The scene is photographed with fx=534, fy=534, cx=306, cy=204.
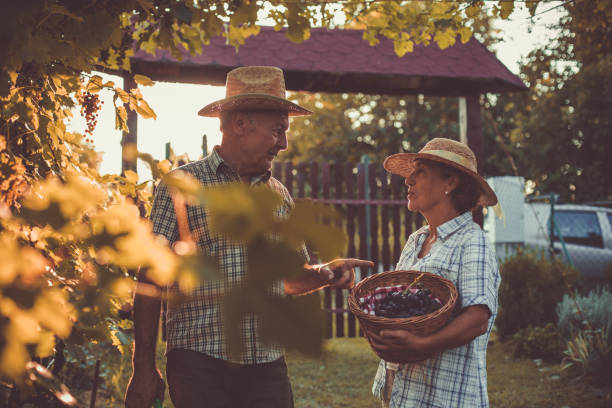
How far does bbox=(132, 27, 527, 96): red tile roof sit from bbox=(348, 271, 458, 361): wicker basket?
11.1 ft

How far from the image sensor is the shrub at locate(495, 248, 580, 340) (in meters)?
6.39

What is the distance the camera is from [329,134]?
20.0 metres

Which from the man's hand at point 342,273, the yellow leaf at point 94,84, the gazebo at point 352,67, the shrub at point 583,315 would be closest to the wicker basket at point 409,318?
the man's hand at point 342,273

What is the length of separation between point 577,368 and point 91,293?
554 centimetres

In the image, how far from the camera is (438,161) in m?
2.38

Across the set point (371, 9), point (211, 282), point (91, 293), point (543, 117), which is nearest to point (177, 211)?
point (91, 293)

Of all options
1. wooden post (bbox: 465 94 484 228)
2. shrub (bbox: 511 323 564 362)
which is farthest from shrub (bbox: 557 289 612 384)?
wooden post (bbox: 465 94 484 228)

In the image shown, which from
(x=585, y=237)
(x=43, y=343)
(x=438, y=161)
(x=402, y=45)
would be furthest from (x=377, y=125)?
(x=43, y=343)

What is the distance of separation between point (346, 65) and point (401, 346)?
4001 mm

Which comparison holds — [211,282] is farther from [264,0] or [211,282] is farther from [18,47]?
[264,0]

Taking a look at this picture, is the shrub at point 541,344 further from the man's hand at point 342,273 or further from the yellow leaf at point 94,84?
the yellow leaf at point 94,84

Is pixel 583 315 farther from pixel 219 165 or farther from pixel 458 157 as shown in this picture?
pixel 219 165

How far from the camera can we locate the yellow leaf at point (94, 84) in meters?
1.78

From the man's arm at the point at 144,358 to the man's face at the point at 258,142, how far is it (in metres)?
0.69
